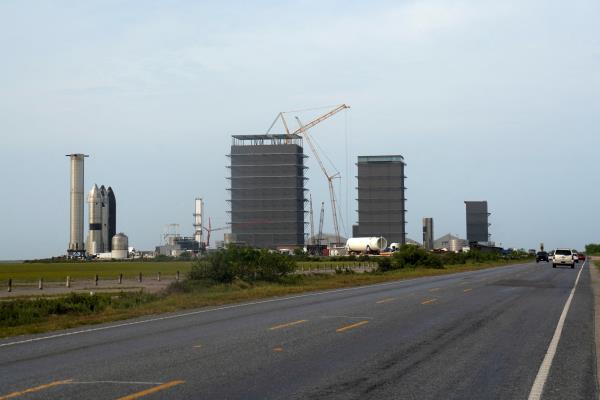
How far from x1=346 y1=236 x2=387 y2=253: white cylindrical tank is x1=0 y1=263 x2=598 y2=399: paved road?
142 meters

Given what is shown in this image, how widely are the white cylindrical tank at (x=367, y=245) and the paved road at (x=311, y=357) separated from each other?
14190 cm

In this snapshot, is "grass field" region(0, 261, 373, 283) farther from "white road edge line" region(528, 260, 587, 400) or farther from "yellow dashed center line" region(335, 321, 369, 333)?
"white road edge line" region(528, 260, 587, 400)

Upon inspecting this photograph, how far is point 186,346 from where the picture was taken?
1593cm

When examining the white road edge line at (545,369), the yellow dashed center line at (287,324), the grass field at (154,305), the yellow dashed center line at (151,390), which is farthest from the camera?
the grass field at (154,305)

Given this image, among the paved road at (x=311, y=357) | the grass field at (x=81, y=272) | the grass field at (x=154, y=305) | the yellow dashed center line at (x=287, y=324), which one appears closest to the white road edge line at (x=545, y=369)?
the paved road at (x=311, y=357)

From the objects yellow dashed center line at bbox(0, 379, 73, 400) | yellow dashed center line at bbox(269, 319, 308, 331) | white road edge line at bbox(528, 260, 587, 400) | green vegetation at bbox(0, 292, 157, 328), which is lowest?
green vegetation at bbox(0, 292, 157, 328)

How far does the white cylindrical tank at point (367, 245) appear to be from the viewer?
166 metres

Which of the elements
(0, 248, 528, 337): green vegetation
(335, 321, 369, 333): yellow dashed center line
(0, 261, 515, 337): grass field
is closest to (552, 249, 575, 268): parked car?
(0, 248, 528, 337): green vegetation

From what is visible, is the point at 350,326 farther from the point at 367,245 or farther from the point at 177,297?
the point at 367,245

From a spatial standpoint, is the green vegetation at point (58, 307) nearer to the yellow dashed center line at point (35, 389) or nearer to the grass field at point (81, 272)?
the yellow dashed center line at point (35, 389)

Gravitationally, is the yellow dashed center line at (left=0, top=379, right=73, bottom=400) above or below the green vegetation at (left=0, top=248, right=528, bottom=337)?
above

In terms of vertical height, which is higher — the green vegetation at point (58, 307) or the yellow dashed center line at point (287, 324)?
the yellow dashed center line at point (287, 324)

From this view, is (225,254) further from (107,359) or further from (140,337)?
(107,359)

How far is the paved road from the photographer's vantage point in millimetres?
10734
